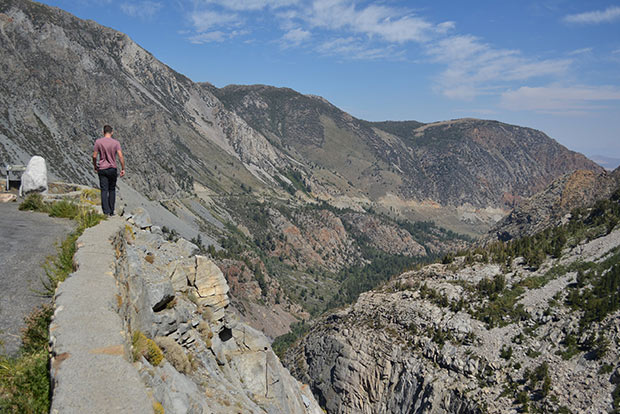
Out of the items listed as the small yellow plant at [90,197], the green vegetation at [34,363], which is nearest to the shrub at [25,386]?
the green vegetation at [34,363]

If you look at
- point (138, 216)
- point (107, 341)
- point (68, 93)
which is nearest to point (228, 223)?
point (68, 93)

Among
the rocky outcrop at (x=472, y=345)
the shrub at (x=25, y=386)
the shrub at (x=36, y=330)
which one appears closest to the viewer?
the shrub at (x=25, y=386)

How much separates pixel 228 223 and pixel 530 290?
126745 millimetres

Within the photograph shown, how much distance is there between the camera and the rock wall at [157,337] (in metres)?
6.33

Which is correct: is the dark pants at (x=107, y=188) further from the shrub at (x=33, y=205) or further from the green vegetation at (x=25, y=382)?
the green vegetation at (x=25, y=382)

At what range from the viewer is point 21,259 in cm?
1121

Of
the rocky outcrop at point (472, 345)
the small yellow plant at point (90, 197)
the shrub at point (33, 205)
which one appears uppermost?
the small yellow plant at point (90, 197)

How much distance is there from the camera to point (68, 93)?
457ft

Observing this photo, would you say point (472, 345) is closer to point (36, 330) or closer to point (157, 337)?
point (157, 337)

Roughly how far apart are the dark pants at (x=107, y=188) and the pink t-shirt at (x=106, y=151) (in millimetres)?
182

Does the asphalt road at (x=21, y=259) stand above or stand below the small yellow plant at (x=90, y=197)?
below

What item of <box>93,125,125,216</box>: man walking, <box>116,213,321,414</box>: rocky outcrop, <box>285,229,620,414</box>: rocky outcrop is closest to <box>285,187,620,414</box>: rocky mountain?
<box>285,229,620,414</box>: rocky outcrop

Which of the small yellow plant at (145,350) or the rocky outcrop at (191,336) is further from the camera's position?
the rocky outcrop at (191,336)

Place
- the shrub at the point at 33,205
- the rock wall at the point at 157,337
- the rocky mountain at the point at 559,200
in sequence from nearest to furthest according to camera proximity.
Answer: the rock wall at the point at 157,337 → the shrub at the point at 33,205 → the rocky mountain at the point at 559,200
